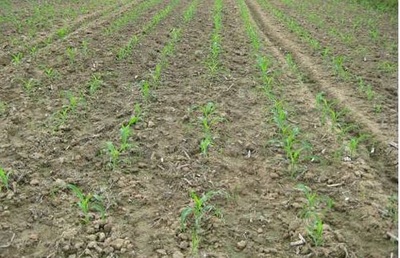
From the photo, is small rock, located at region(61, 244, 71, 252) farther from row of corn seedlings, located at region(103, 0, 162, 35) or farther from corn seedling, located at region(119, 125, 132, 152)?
row of corn seedlings, located at region(103, 0, 162, 35)

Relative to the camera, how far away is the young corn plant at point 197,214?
11.1ft

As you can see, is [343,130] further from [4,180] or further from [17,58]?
[17,58]

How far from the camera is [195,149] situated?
4.67 meters

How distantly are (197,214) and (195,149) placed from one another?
1232 mm

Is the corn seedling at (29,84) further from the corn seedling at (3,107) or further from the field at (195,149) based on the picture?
the corn seedling at (3,107)

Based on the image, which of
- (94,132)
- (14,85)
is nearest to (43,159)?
(94,132)

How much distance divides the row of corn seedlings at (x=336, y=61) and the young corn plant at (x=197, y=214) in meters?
3.12

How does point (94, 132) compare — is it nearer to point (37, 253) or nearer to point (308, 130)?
point (37, 253)

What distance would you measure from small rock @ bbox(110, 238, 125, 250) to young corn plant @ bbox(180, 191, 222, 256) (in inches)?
18.8

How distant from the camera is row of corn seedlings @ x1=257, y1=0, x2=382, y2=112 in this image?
20.4ft

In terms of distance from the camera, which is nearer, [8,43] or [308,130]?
[308,130]

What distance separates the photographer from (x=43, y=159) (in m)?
4.43

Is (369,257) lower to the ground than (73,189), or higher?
lower

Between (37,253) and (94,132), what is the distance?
6.71 feet
